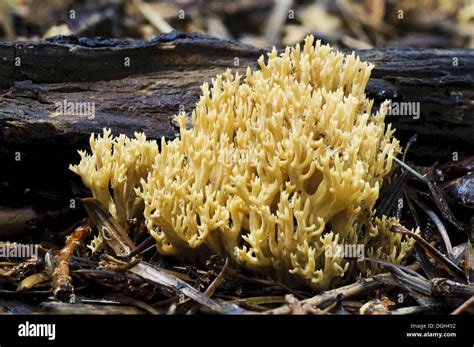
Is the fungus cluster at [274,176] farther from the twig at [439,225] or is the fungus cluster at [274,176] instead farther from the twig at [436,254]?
the twig at [439,225]

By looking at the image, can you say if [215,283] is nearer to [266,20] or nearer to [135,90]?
[135,90]

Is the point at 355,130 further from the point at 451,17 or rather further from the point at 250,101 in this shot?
the point at 451,17

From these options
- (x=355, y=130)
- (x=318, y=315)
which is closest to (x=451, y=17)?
(x=355, y=130)

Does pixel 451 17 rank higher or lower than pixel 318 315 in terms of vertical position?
higher

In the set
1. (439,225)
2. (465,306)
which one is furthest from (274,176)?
(439,225)

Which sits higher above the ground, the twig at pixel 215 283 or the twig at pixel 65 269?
the twig at pixel 65 269

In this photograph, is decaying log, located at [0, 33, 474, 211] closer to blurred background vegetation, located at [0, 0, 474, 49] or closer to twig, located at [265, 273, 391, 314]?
twig, located at [265, 273, 391, 314]

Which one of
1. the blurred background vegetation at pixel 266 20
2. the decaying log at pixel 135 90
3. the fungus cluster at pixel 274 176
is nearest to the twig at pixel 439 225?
the fungus cluster at pixel 274 176
